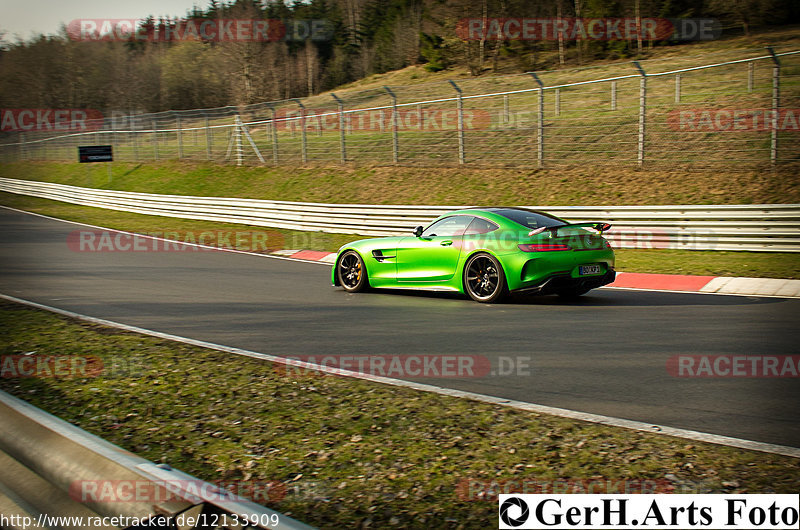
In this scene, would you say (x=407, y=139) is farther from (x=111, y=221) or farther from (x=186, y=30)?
(x=186, y=30)

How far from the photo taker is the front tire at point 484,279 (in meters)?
9.76

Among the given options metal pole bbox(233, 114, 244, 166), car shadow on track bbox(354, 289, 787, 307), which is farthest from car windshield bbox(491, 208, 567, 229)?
metal pole bbox(233, 114, 244, 166)

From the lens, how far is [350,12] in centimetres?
9656

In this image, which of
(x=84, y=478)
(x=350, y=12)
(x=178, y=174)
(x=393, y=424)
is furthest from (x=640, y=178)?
(x=350, y=12)

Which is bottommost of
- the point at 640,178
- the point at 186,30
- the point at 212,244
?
the point at 212,244

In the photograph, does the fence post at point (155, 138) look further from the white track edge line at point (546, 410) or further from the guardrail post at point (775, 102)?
the white track edge line at point (546, 410)

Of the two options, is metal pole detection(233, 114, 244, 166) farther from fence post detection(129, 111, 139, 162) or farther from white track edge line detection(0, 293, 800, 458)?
white track edge line detection(0, 293, 800, 458)

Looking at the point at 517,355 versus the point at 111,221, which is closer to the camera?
the point at 517,355

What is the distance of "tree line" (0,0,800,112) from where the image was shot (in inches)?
2136

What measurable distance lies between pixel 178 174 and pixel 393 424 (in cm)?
3395
